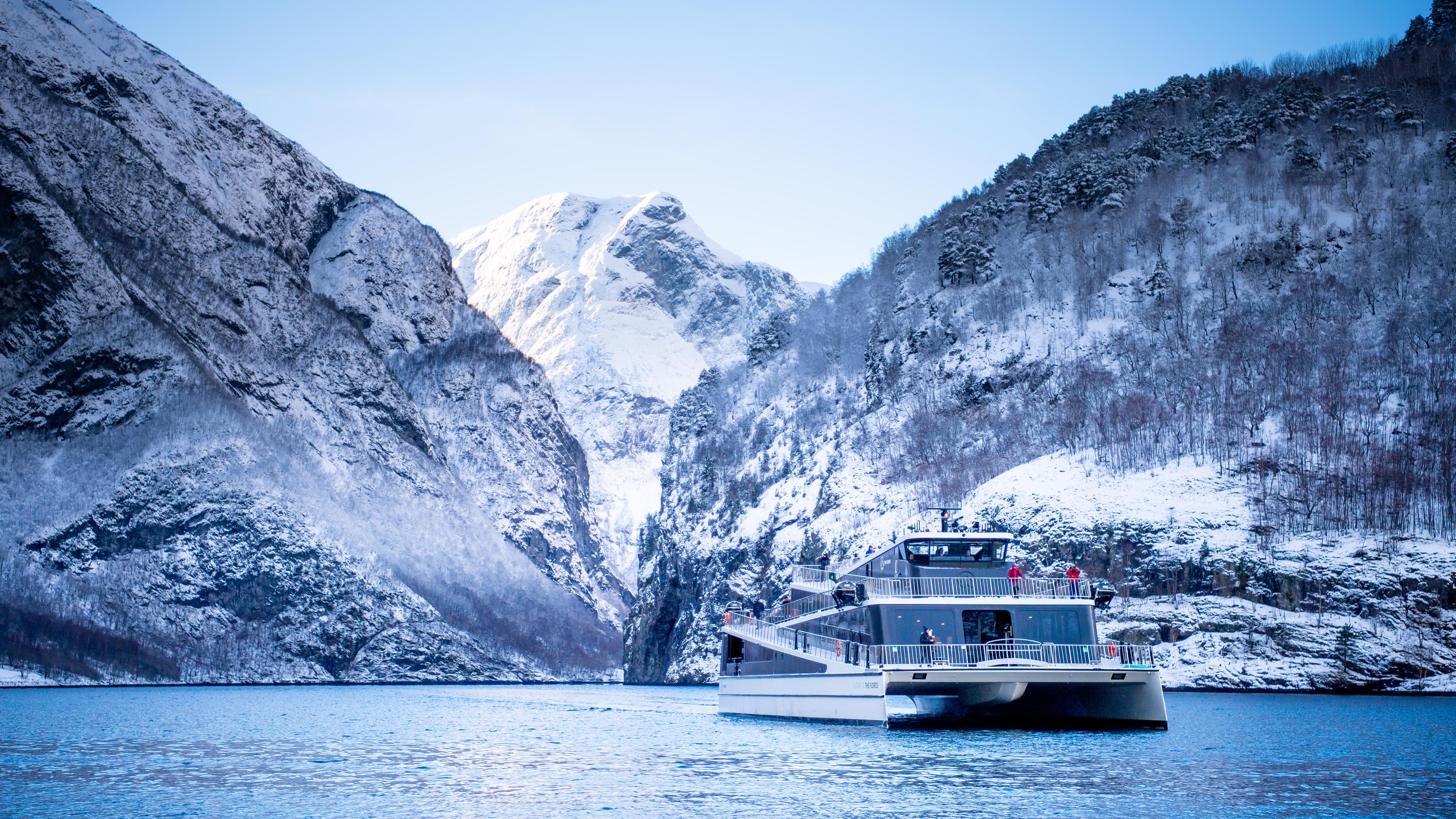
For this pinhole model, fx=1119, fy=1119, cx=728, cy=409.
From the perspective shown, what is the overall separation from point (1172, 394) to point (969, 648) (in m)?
56.0

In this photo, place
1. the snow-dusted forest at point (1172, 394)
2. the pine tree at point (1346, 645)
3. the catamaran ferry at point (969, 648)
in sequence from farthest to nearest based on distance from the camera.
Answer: the snow-dusted forest at point (1172, 394) → the pine tree at point (1346, 645) → the catamaran ferry at point (969, 648)

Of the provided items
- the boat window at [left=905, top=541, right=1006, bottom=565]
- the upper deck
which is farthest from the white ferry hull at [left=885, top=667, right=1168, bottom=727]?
the boat window at [left=905, top=541, right=1006, bottom=565]

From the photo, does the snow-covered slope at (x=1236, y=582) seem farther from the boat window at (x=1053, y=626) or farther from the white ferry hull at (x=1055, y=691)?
the boat window at (x=1053, y=626)

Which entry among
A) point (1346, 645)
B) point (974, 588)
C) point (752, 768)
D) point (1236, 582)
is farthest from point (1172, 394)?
point (752, 768)

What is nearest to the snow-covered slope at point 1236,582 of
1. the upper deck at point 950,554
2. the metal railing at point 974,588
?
the upper deck at point 950,554

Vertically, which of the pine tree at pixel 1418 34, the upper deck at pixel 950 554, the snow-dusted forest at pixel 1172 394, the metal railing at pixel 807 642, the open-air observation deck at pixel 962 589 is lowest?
the metal railing at pixel 807 642

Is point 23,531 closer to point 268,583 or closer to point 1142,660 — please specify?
point 268,583

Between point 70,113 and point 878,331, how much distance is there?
5878 inches

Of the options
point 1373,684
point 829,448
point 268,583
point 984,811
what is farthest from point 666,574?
point 984,811

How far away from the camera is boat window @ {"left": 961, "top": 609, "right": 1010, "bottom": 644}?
38.5 m

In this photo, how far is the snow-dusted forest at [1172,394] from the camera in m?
63.8

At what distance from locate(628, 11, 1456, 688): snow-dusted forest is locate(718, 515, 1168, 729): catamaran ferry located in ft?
54.6

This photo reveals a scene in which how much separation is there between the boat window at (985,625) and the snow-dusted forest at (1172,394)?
18574 mm

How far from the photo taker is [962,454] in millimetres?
92375
